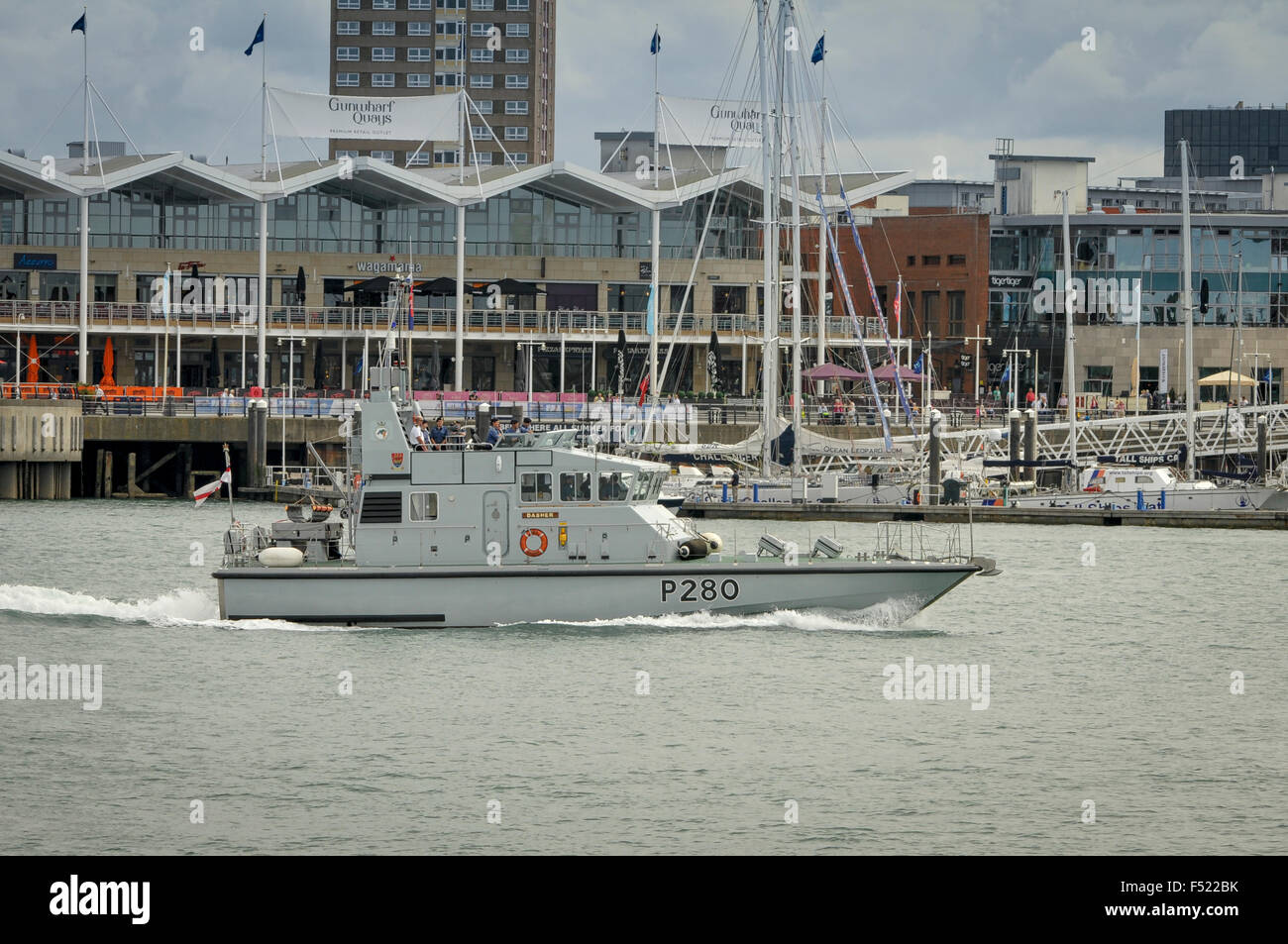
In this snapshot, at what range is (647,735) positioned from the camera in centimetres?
2647

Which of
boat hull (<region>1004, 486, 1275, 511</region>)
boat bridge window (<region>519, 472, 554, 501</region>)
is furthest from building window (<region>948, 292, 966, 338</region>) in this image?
boat bridge window (<region>519, 472, 554, 501</region>)

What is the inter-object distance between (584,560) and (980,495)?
34027 mm

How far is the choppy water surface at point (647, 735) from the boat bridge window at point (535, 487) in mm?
2367

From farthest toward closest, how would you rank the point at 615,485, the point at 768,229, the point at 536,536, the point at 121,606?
the point at 768,229
the point at 121,606
the point at 615,485
the point at 536,536

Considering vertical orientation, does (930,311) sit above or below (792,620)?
above

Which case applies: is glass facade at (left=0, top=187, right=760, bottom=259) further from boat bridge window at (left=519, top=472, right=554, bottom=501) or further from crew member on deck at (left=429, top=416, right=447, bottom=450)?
boat bridge window at (left=519, top=472, right=554, bottom=501)

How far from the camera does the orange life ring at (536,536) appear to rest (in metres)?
32.7

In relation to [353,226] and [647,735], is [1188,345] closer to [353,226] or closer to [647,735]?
[353,226]

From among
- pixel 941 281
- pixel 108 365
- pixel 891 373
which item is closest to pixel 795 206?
pixel 891 373

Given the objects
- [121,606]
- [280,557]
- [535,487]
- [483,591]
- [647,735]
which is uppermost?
[535,487]

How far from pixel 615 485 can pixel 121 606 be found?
10971 millimetres

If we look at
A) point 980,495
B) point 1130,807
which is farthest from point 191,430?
point 1130,807

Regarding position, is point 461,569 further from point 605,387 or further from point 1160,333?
point 1160,333

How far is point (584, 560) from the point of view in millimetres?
32844
